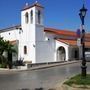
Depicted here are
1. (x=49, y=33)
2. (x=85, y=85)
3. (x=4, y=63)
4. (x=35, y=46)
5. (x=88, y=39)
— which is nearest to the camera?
(x=85, y=85)

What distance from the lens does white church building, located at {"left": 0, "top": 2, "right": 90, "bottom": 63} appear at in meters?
46.0

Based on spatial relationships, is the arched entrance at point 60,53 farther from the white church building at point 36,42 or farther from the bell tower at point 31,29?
the bell tower at point 31,29

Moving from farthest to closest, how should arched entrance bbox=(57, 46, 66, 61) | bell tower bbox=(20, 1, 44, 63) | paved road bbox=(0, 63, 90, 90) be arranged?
arched entrance bbox=(57, 46, 66, 61) < bell tower bbox=(20, 1, 44, 63) < paved road bbox=(0, 63, 90, 90)

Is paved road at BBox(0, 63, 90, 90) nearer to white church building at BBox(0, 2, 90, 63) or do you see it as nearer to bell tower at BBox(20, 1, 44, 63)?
bell tower at BBox(20, 1, 44, 63)

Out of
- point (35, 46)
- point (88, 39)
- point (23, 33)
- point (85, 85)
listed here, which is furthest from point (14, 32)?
point (85, 85)

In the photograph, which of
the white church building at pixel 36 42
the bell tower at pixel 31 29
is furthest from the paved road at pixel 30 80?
the white church building at pixel 36 42

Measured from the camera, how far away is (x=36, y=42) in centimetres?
4600

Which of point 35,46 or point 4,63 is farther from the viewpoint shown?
point 35,46

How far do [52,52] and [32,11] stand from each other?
7.98 m

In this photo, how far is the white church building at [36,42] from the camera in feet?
151

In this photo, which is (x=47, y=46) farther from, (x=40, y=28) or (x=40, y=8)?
(x=40, y=8)

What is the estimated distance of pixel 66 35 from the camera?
54.2 metres

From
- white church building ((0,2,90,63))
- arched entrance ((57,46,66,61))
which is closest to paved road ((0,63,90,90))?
white church building ((0,2,90,63))

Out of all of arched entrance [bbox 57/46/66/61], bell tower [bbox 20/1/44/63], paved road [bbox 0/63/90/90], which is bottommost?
paved road [bbox 0/63/90/90]
